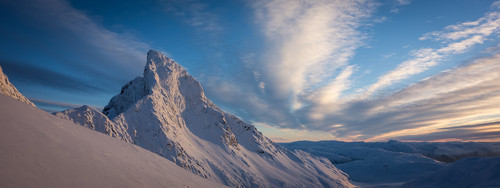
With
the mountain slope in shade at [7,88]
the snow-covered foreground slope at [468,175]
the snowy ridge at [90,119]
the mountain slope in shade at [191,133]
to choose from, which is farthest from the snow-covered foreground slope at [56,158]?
the snow-covered foreground slope at [468,175]

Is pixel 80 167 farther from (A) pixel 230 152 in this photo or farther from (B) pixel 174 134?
(A) pixel 230 152

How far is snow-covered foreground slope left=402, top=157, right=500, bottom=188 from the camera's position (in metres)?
49.6

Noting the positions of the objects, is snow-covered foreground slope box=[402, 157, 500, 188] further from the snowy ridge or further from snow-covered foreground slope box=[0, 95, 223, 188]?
the snowy ridge

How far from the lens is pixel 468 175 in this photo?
181 ft

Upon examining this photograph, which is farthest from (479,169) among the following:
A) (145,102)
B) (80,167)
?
(145,102)

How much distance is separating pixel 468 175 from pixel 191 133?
74.5 m

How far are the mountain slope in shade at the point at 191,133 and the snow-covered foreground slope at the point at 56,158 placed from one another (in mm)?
32193

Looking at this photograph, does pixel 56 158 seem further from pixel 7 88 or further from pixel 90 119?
pixel 90 119

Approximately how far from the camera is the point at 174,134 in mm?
52188

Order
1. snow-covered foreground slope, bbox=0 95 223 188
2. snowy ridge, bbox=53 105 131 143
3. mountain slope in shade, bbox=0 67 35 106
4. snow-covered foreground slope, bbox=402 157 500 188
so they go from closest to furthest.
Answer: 1. snow-covered foreground slope, bbox=0 95 223 188
2. mountain slope in shade, bbox=0 67 35 106
3. snowy ridge, bbox=53 105 131 143
4. snow-covered foreground slope, bbox=402 157 500 188

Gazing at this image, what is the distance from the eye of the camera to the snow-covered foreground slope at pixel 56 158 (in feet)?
23.6

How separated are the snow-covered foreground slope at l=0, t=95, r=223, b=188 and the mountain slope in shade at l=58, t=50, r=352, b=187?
32.2 metres

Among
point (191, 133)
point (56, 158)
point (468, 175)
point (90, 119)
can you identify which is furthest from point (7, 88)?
point (468, 175)

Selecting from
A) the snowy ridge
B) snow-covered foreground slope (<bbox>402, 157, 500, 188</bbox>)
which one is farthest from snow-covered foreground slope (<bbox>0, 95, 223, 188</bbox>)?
snow-covered foreground slope (<bbox>402, 157, 500, 188</bbox>)
